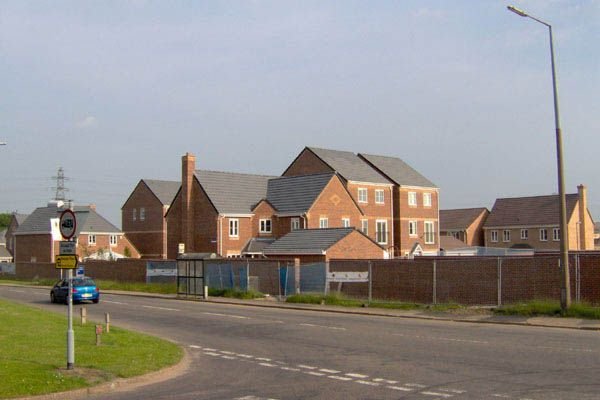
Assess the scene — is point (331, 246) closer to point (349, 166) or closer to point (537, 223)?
point (349, 166)

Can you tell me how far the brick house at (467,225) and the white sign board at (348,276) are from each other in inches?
2281

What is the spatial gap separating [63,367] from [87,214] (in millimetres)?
66610

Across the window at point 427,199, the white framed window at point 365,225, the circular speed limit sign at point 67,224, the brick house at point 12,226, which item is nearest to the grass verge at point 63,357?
the circular speed limit sign at point 67,224

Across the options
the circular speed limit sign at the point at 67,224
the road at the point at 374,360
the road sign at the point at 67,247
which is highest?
the circular speed limit sign at the point at 67,224

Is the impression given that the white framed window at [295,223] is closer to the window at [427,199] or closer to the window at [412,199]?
the window at [412,199]

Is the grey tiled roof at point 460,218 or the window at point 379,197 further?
the grey tiled roof at point 460,218

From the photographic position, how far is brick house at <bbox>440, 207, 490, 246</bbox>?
9044cm

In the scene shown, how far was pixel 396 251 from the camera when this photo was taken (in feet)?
236

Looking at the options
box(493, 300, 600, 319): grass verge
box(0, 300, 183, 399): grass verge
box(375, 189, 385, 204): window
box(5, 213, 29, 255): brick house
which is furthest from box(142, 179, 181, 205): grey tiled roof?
box(0, 300, 183, 399): grass verge

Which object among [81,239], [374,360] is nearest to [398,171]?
[81,239]

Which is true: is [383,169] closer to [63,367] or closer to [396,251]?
[396,251]

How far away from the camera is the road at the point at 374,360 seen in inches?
443

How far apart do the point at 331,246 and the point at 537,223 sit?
1856 inches

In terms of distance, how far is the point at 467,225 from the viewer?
296 ft
